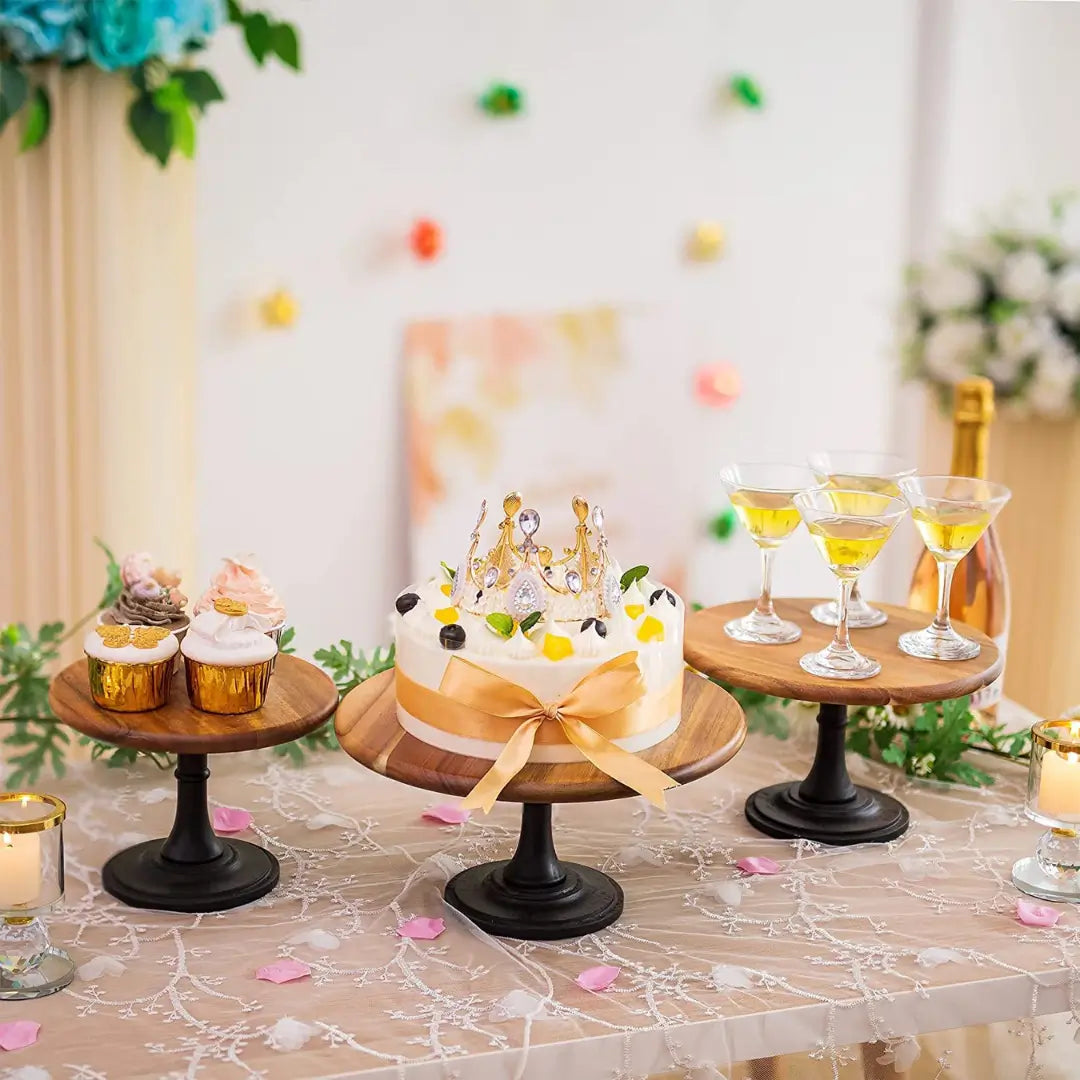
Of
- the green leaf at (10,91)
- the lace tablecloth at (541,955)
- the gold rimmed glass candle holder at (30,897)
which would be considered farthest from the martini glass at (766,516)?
the green leaf at (10,91)

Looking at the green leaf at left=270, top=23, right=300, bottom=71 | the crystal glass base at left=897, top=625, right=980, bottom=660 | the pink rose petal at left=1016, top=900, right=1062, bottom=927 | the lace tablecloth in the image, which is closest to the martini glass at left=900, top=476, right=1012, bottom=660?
the crystal glass base at left=897, top=625, right=980, bottom=660

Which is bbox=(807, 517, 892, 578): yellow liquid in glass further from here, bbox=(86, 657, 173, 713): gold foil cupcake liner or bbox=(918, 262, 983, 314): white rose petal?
bbox=(918, 262, 983, 314): white rose petal

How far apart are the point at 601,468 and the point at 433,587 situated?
2106mm

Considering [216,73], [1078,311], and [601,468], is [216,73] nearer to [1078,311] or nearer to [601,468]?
[601,468]

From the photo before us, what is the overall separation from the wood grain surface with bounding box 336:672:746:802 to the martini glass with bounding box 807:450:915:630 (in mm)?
324

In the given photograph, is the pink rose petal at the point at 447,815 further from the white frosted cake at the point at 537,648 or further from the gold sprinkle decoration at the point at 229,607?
the gold sprinkle decoration at the point at 229,607

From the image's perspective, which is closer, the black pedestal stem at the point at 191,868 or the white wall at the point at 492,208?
the black pedestal stem at the point at 191,868

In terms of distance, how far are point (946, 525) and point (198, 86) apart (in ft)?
6.09

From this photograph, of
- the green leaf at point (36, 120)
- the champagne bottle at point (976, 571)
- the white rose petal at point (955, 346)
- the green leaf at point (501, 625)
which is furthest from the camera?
the green leaf at point (36, 120)

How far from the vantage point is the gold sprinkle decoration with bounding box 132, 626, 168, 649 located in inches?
58.3

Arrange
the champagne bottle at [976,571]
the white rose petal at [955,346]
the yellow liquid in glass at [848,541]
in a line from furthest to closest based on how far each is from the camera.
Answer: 1. the white rose petal at [955,346]
2. the champagne bottle at [976,571]
3. the yellow liquid in glass at [848,541]

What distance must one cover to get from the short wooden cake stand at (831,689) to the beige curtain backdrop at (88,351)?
157 centimetres

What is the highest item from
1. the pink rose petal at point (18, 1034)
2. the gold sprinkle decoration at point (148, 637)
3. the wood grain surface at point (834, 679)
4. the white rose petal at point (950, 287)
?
the white rose petal at point (950, 287)

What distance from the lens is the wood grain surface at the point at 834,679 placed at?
1616 millimetres
